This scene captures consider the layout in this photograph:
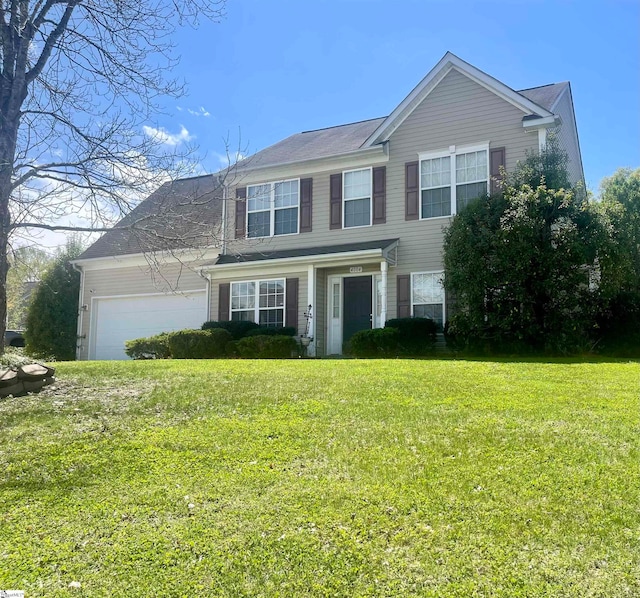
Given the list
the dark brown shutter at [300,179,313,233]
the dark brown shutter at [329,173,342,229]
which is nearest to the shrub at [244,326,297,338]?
the dark brown shutter at [300,179,313,233]

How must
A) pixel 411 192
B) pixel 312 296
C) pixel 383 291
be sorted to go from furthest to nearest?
pixel 312 296, pixel 411 192, pixel 383 291

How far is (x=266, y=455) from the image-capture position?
465 cm

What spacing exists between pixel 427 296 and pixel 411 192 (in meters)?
2.81

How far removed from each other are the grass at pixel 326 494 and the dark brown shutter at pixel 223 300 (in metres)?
9.92

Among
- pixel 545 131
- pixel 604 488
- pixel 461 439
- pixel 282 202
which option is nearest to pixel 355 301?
pixel 282 202

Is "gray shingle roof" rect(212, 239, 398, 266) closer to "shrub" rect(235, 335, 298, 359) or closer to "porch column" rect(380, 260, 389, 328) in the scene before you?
"porch column" rect(380, 260, 389, 328)

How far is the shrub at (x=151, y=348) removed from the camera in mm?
15289

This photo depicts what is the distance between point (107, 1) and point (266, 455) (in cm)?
780

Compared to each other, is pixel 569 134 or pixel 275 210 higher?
pixel 569 134

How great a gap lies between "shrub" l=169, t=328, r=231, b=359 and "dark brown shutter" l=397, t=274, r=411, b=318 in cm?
449

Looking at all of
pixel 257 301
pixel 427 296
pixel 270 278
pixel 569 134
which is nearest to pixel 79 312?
pixel 257 301

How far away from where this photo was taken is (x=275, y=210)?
16.8 meters

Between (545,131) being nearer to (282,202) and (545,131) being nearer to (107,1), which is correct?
(282,202)

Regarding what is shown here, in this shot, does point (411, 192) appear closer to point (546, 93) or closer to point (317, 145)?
point (317, 145)
